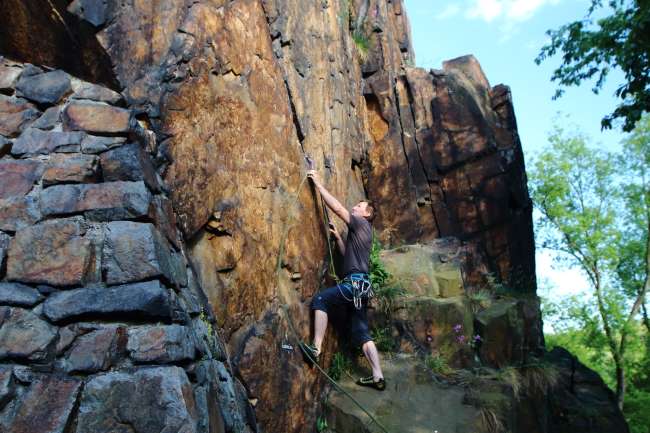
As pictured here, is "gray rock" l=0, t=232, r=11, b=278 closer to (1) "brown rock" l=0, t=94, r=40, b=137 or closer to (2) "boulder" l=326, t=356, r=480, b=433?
(1) "brown rock" l=0, t=94, r=40, b=137

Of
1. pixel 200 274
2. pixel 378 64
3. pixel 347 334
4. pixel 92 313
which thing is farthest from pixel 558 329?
pixel 92 313

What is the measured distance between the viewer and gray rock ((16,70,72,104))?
3590 mm

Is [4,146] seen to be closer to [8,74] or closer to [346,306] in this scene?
[8,74]

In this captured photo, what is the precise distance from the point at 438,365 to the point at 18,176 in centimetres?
618

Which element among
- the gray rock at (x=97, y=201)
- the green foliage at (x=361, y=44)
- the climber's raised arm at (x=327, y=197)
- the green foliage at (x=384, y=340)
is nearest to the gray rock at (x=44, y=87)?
the gray rock at (x=97, y=201)

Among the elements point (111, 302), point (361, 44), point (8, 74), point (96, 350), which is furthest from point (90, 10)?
point (361, 44)

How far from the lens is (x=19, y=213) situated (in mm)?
3043

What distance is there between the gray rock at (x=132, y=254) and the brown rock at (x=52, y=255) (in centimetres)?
12

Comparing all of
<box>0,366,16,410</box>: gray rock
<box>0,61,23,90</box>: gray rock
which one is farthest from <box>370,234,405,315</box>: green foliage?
<box>0,366,16,410</box>: gray rock

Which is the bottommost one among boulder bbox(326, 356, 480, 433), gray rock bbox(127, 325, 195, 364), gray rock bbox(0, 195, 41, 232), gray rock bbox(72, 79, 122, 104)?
boulder bbox(326, 356, 480, 433)

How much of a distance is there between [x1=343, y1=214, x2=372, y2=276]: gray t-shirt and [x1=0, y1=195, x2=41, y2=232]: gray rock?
13.0 feet

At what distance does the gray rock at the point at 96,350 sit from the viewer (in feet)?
8.41

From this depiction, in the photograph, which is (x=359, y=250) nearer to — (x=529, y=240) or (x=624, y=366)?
(x=529, y=240)

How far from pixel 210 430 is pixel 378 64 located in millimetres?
9712
